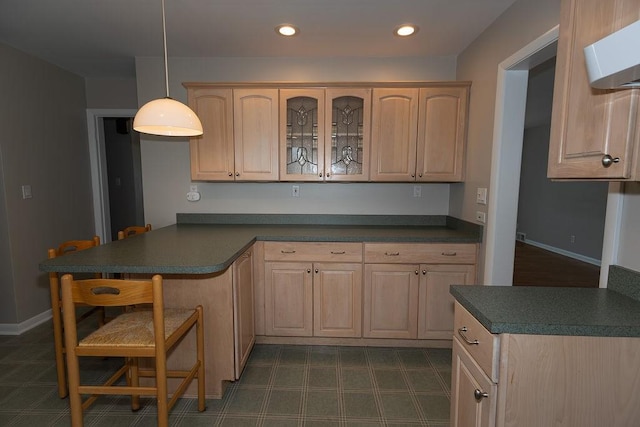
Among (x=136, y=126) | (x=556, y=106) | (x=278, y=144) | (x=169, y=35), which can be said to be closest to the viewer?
(x=556, y=106)

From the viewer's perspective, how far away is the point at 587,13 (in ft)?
3.23

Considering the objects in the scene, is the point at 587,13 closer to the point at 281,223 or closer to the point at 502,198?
the point at 502,198

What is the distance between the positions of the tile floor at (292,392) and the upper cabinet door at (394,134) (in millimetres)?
1481

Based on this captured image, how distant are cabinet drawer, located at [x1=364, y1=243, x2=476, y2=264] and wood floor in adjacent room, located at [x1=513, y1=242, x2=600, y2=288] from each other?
227cm

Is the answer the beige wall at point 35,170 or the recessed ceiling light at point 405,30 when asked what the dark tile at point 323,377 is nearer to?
the recessed ceiling light at point 405,30

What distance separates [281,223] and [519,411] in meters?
2.31

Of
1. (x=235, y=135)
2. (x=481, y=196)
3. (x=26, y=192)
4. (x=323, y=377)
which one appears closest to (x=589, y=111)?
(x=481, y=196)

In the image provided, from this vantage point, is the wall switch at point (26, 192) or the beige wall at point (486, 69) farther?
the wall switch at point (26, 192)

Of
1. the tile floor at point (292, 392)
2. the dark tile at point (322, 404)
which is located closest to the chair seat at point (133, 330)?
the tile floor at point (292, 392)

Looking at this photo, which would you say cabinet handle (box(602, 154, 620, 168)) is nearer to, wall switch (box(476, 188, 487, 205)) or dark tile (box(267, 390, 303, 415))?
wall switch (box(476, 188, 487, 205))

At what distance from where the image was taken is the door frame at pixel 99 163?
3.48 meters

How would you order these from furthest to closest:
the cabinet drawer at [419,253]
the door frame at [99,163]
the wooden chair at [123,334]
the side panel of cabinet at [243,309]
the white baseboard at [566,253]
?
the white baseboard at [566,253] → the door frame at [99,163] → the cabinet drawer at [419,253] → the side panel of cabinet at [243,309] → the wooden chair at [123,334]

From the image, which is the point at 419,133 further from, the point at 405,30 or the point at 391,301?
the point at 391,301

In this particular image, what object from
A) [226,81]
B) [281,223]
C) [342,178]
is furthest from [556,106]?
→ [226,81]
